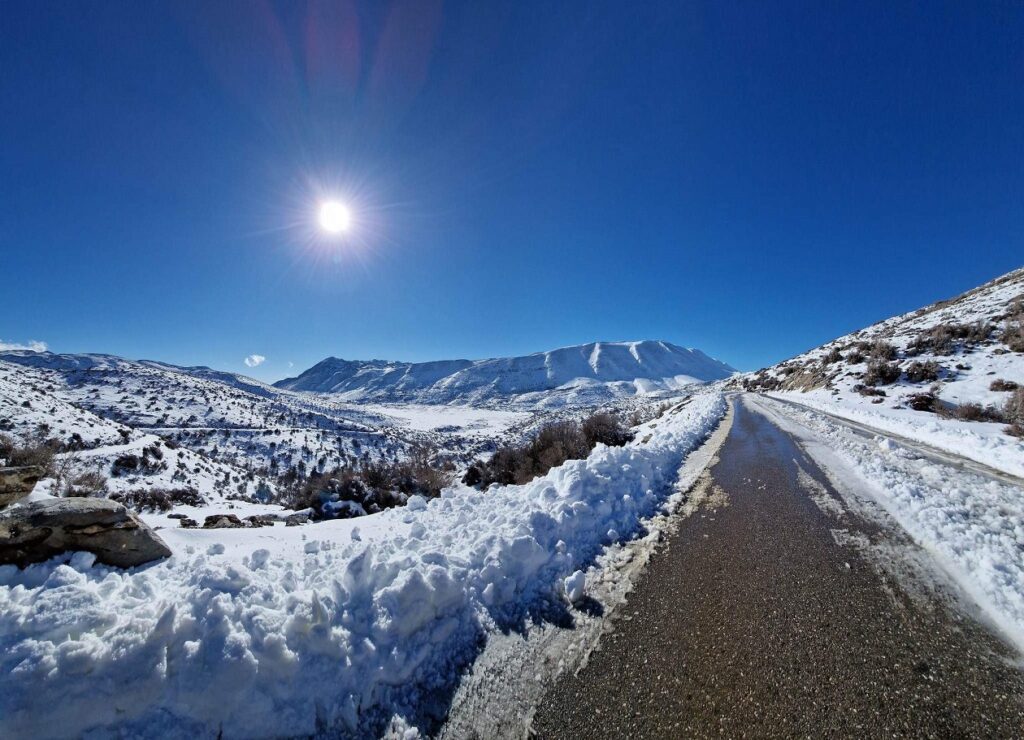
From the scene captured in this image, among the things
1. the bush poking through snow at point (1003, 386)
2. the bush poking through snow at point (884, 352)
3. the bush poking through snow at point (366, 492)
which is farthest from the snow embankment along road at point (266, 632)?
the bush poking through snow at point (884, 352)

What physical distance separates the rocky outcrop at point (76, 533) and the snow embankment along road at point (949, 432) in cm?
1565

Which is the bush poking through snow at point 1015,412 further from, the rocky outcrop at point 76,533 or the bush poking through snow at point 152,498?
the bush poking through snow at point 152,498

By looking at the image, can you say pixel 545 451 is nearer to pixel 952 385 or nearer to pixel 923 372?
pixel 952 385

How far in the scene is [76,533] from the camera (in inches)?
173

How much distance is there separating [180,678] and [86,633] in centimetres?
100

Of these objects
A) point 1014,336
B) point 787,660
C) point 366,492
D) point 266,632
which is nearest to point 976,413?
point 1014,336

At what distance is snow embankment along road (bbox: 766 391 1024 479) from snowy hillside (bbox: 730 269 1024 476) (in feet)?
0.06

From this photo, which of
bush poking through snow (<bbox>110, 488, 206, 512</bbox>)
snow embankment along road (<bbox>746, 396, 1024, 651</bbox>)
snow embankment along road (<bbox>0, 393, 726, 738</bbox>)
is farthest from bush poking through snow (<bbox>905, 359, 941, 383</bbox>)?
bush poking through snow (<bbox>110, 488, 206, 512</bbox>)

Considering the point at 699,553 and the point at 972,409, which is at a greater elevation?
the point at 972,409

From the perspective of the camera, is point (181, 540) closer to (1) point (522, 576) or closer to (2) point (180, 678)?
(2) point (180, 678)

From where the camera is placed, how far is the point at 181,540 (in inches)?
239

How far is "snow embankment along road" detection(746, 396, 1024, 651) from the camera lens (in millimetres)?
3986

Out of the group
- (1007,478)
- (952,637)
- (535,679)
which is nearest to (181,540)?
(535,679)

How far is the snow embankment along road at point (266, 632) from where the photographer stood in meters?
2.68
